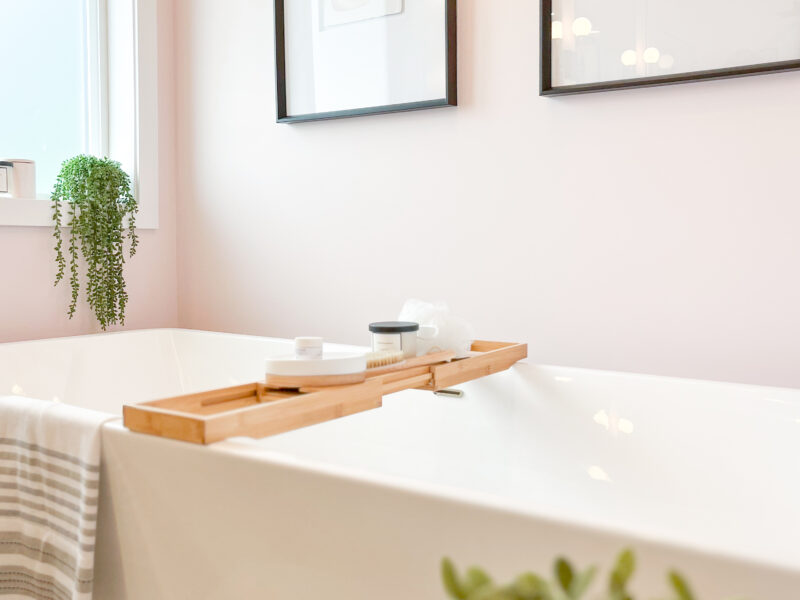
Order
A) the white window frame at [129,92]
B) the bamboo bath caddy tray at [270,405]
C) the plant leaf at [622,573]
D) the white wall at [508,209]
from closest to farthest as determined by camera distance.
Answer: the plant leaf at [622,573]
the bamboo bath caddy tray at [270,405]
the white wall at [508,209]
the white window frame at [129,92]

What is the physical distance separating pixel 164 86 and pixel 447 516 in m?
2.06

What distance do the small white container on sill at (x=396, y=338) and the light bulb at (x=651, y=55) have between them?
0.74 m

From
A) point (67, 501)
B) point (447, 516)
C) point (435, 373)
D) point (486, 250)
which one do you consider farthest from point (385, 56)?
point (447, 516)

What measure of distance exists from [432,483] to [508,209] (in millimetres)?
1040

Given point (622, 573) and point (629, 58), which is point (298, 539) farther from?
point (629, 58)

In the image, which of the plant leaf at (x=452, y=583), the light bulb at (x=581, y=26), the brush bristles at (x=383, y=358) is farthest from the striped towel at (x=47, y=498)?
the light bulb at (x=581, y=26)

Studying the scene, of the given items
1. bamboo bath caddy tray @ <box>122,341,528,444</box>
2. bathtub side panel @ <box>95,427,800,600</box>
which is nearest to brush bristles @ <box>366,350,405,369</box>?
bamboo bath caddy tray @ <box>122,341,528,444</box>

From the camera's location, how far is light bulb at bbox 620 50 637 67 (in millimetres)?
1660

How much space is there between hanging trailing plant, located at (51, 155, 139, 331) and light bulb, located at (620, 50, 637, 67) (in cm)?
A: 138

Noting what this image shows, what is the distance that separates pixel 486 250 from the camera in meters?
1.92

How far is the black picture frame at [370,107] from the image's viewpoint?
1.89 m

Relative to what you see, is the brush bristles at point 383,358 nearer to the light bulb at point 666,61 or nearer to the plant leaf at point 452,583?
the light bulb at point 666,61

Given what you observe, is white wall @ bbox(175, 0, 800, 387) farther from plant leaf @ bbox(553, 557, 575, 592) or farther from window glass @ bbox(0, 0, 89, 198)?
plant leaf @ bbox(553, 557, 575, 592)

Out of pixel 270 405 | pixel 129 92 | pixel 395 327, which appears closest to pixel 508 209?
pixel 395 327
